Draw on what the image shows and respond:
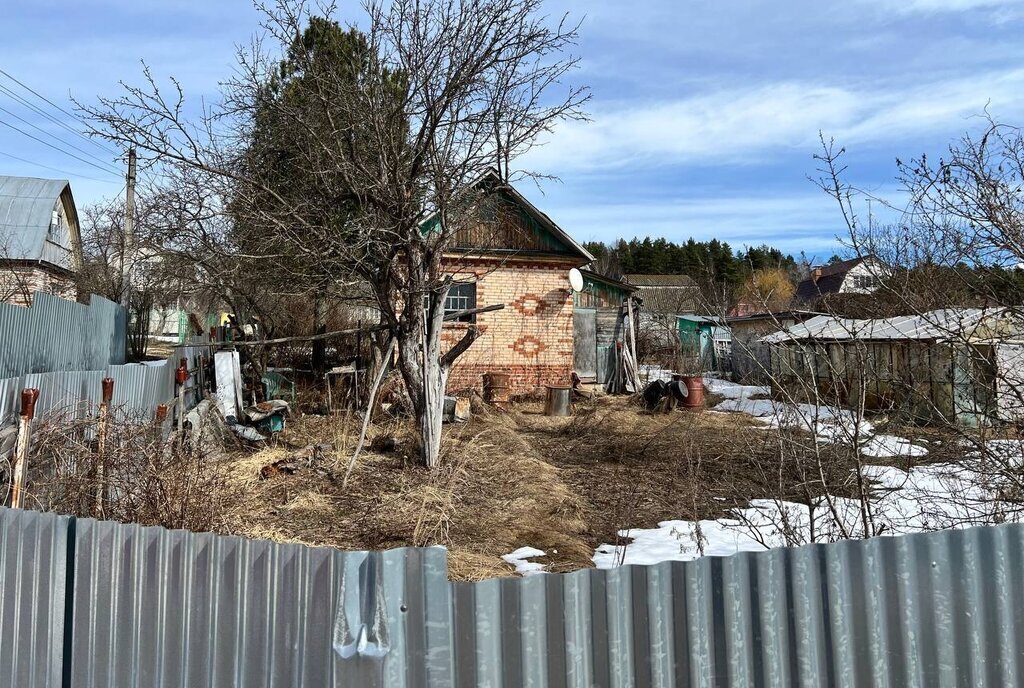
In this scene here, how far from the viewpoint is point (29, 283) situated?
824 inches

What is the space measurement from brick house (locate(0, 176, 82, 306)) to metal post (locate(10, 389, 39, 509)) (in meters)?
21.6

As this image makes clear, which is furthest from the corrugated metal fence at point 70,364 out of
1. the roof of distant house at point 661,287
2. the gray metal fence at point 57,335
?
the roof of distant house at point 661,287

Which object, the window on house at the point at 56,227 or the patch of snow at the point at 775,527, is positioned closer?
the patch of snow at the point at 775,527

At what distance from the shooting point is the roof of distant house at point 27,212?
86.2 feet

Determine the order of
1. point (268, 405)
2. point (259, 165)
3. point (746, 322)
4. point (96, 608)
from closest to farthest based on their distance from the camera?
point (96, 608), point (268, 405), point (259, 165), point (746, 322)

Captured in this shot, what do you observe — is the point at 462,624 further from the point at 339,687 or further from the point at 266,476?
the point at 266,476

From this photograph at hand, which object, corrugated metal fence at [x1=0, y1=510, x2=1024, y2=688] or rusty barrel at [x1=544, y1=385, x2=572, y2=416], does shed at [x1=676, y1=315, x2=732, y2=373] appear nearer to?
rusty barrel at [x1=544, y1=385, x2=572, y2=416]

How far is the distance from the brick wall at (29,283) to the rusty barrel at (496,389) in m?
9.31

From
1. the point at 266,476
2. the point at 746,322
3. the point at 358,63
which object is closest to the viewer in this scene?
the point at 266,476

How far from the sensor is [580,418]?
13.4 meters

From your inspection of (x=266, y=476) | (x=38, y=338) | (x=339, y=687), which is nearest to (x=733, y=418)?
(x=266, y=476)

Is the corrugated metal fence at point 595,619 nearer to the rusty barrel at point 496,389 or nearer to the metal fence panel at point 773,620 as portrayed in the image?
the metal fence panel at point 773,620

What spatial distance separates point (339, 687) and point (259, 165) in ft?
42.3

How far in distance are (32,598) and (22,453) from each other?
227 cm
